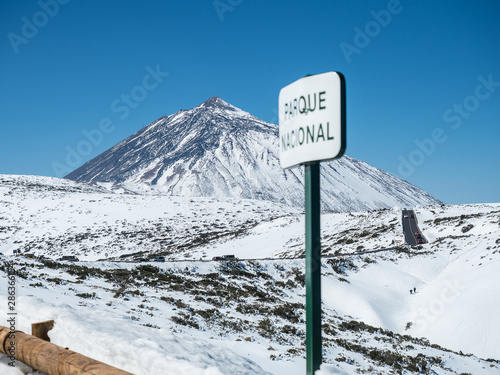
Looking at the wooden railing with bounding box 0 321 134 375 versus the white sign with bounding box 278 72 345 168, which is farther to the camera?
the wooden railing with bounding box 0 321 134 375

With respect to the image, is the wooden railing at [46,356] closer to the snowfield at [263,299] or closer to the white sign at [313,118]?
the snowfield at [263,299]

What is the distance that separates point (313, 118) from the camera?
10.2 feet

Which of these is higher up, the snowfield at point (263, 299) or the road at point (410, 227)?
the road at point (410, 227)

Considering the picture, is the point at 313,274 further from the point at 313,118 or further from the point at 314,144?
the point at 313,118

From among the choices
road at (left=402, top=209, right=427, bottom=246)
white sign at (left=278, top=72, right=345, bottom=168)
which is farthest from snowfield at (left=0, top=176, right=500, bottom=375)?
white sign at (left=278, top=72, right=345, bottom=168)

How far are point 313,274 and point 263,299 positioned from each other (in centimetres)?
2025

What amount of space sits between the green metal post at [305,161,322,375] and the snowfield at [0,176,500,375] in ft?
0.61

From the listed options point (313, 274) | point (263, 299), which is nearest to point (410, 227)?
point (263, 299)

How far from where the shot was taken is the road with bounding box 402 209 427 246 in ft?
167

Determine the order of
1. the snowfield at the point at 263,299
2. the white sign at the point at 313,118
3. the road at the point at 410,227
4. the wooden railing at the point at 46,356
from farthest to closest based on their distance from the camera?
the road at the point at 410,227, the snowfield at the point at 263,299, the wooden railing at the point at 46,356, the white sign at the point at 313,118

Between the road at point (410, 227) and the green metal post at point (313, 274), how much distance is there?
163ft

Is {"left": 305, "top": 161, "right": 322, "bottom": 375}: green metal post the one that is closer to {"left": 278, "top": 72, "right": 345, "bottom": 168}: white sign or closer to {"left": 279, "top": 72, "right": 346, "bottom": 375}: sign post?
{"left": 279, "top": 72, "right": 346, "bottom": 375}: sign post

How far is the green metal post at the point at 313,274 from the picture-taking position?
3.04 meters

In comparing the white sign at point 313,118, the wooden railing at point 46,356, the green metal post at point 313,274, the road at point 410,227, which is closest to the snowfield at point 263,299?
the green metal post at point 313,274
